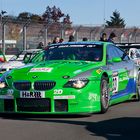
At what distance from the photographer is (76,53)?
10.2 meters

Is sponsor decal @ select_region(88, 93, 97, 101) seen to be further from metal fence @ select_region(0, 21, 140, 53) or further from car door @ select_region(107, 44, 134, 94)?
metal fence @ select_region(0, 21, 140, 53)

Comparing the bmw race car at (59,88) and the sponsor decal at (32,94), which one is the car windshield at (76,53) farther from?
the sponsor decal at (32,94)

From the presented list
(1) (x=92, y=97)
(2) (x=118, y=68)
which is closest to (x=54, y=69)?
(1) (x=92, y=97)

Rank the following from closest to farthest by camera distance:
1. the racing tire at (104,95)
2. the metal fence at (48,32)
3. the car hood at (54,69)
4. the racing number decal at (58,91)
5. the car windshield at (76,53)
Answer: the racing number decal at (58,91) < the car hood at (54,69) < the racing tire at (104,95) < the car windshield at (76,53) < the metal fence at (48,32)

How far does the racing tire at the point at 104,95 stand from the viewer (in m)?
9.36

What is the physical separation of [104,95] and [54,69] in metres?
1.10

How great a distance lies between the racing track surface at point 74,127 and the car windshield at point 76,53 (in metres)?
1.13

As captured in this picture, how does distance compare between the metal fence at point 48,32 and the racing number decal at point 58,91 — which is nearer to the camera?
the racing number decal at point 58,91

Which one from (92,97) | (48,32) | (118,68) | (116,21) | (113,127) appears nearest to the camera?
(113,127)

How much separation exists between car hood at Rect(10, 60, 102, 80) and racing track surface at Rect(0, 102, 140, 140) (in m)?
0.76

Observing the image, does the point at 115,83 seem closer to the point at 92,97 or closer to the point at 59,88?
the point at 92,97

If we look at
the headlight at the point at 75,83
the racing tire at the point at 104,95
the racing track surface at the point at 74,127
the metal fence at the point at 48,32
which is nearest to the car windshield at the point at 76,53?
the racing tire at the point at 104,95

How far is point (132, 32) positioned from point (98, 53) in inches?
882

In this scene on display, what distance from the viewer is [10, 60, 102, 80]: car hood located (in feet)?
29.3
